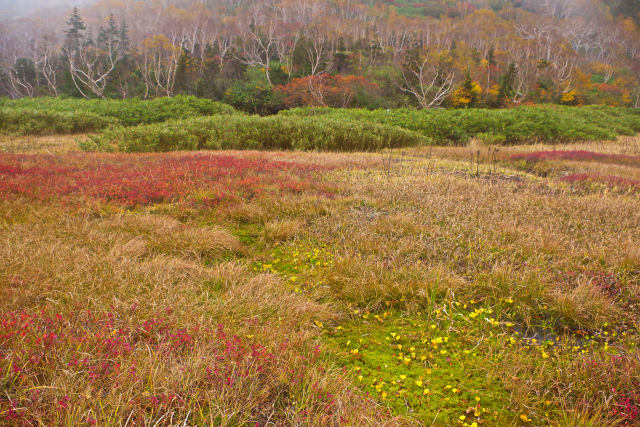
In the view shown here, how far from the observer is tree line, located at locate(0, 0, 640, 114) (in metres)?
37.1

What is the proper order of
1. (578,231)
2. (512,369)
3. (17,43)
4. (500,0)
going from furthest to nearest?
(500,0)
(17,43)
(578,231)
(512,369)

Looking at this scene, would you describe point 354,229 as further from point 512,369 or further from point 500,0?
point 500,0

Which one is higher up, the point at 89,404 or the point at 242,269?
the point at 89,404

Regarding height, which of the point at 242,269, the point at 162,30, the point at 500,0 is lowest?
the point at 242,269

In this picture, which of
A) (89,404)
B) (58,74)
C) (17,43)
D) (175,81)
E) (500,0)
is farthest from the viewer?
(500,0)

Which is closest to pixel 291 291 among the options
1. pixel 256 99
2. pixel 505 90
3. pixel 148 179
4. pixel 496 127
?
pixel 148 179

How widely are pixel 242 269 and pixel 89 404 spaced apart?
82.5 inches

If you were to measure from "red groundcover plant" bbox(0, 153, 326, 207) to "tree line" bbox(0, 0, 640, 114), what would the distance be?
1077 inches

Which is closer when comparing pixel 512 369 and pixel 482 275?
pixel 512 369

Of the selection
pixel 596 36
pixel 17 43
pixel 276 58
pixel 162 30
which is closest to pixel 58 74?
pixel 17 43

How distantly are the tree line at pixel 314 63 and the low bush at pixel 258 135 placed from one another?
19927 mm

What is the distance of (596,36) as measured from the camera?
287 ft

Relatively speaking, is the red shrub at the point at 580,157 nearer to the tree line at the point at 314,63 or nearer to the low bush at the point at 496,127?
the low bush at the point at 496,127

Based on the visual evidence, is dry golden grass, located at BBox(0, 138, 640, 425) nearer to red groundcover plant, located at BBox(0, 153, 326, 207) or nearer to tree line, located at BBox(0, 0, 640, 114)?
red groundcover plant, located at BBox(0, 153, 326, 207)
